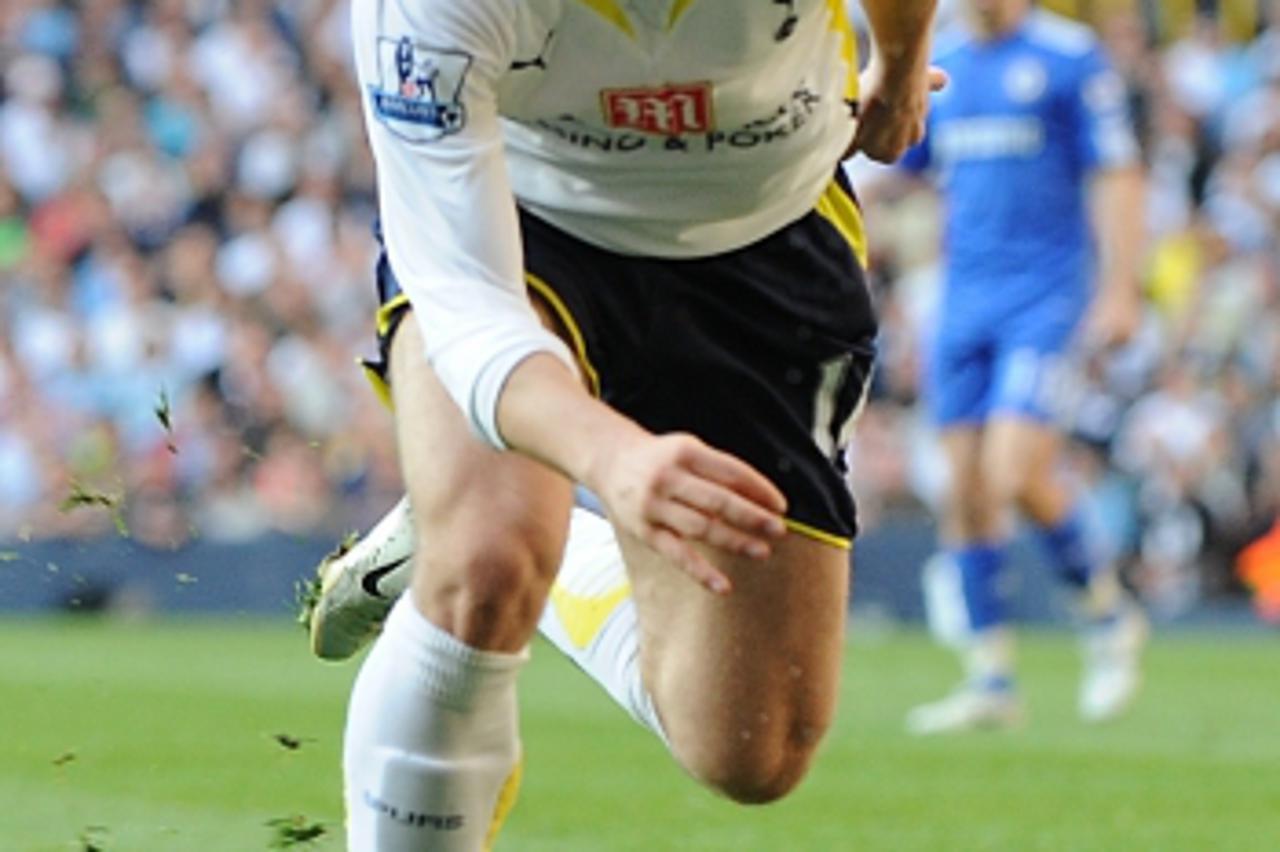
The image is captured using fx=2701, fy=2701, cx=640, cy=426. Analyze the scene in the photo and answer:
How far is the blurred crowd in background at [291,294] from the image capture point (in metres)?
14.7

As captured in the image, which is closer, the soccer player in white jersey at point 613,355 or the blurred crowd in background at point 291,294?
the soccer player in white jersey at point 613,355

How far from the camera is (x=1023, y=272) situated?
9.57m

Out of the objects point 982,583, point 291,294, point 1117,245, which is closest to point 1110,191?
point 1117,245

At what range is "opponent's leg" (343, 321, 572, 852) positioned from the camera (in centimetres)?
367

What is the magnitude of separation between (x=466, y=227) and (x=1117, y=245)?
20.4 ft

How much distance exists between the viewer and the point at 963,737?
27.6ft

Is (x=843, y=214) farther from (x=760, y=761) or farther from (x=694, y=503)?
(x=694, y=503)

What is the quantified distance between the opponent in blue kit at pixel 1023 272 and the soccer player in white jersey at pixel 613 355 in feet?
14.9

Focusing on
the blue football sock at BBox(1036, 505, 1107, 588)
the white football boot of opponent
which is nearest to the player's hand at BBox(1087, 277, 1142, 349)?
the blue football sock at BBox(1036, 505, 1107, 588)

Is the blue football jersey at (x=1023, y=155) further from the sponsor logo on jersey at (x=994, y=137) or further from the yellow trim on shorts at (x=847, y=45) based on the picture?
the yellow trim on shorts at (x=847, y=45)

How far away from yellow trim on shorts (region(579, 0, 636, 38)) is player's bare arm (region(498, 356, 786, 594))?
0.74 m

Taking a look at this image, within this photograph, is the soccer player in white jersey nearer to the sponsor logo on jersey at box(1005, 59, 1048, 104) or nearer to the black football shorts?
the black football shorts

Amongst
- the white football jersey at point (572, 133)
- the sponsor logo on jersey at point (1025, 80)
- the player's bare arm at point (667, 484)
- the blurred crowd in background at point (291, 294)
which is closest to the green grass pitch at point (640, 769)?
the white football jersey at point (572, 133)

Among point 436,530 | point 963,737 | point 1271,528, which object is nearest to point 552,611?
point 436,530
